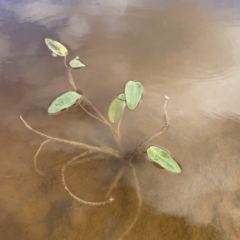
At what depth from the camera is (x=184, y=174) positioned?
2.08ft

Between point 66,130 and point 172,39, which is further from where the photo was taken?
point 172,39

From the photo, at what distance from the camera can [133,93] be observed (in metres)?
0.78

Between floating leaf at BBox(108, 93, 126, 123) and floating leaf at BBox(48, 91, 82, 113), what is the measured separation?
10 cm

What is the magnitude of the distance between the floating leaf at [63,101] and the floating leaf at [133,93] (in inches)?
5.2

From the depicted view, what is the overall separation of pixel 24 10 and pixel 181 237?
95 centimetres

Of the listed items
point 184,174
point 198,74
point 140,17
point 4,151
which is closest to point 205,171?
point 184,174

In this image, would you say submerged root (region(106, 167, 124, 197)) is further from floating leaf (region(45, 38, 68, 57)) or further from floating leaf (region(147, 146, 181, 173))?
floating leaf (region(45, 38, 68, 57))

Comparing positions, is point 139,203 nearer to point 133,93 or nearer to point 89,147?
point 89,147

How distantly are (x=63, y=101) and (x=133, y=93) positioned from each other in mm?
188

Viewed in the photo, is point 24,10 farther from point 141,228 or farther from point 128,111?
point 141,228

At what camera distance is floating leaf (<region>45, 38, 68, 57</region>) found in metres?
0.92

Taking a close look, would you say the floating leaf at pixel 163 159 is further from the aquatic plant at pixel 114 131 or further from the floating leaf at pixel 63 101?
the floating leaf at pixel 63 101

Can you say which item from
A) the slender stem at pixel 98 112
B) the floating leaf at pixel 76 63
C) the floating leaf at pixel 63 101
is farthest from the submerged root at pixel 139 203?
the floating leaf at pixel 76 63

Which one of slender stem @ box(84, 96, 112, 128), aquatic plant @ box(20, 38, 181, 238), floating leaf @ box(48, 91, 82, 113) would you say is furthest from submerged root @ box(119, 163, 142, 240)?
floating leaf @ box(48, 91, 82, 113)
